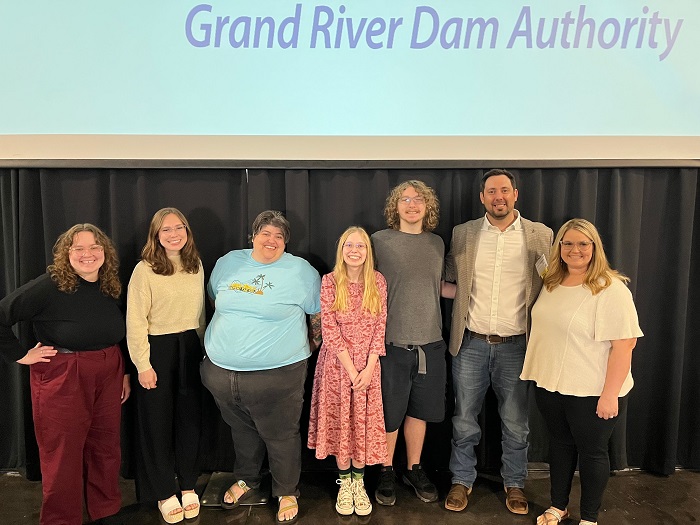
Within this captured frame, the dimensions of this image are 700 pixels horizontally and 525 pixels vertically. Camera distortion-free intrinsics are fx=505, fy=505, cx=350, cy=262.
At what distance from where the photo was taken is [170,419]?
2.24 metres

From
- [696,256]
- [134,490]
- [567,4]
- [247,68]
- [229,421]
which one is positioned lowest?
[134,490]

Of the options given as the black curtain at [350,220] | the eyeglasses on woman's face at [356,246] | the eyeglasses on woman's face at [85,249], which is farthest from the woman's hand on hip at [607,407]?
the eyeglasses on woman's face at [85,249]

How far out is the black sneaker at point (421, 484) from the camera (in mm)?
2379

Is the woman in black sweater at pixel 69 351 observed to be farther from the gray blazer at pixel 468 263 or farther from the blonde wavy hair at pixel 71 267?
the gray blazer at pixel 468 263

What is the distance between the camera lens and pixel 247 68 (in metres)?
2.24

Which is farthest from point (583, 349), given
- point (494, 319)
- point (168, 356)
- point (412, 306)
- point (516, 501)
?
point (168, 356)

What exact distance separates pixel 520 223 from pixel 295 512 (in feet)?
5.38

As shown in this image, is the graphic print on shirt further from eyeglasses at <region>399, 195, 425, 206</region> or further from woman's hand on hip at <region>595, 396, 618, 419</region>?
woman's hand on hip at <region>595, 396, 618, 419</region>

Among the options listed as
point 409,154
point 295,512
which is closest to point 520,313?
point 409,154


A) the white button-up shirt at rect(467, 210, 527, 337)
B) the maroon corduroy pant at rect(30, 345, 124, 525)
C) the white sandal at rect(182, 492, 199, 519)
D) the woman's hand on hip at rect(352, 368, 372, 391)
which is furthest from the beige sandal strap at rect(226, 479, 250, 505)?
the white button-up shirt at rect(467, 210, 527, 337)

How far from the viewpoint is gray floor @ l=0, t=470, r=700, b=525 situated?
2258 millimetres

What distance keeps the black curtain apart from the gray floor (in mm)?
109

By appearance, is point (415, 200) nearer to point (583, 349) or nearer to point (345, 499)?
point (583, 349)

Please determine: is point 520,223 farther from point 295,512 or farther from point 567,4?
point 295,512
